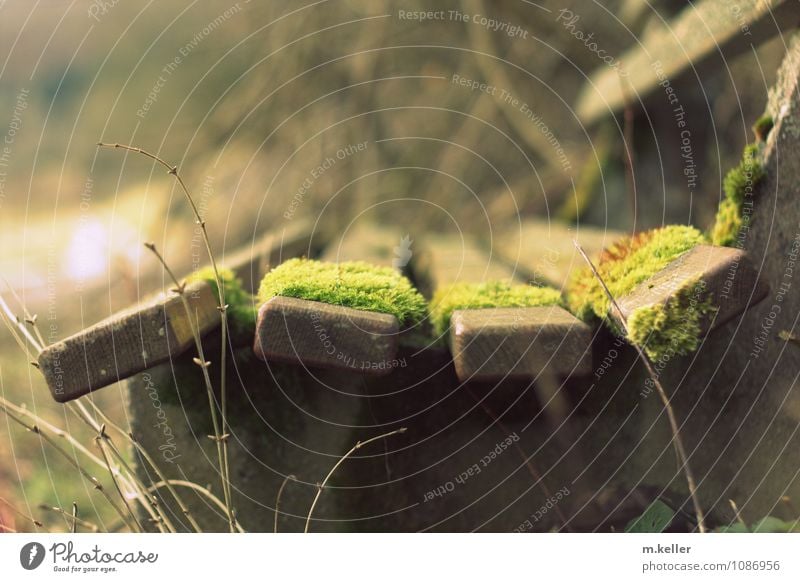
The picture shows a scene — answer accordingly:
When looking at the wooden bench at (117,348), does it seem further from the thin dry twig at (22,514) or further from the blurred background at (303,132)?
the blurred background at (303,132)

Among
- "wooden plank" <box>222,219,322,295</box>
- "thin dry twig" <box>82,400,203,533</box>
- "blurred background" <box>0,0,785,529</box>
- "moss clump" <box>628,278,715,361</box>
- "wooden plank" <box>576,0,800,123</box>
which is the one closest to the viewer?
"moss clump" <box>628,278,715,361</box>

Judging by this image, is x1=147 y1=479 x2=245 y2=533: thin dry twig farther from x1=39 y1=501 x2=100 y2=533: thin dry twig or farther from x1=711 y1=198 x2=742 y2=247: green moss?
x1=711 y1=198 x2=742 y2=247: green moss

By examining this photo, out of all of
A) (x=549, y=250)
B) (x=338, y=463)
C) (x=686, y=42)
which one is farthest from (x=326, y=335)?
(x=686, y=42)

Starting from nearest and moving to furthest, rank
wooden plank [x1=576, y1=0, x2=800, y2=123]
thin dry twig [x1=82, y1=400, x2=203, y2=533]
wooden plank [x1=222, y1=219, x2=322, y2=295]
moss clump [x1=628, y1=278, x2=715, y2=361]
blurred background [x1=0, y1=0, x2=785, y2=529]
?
moss clump [x1=628, y1=278, x2=715, y2=361], thin dry twig [x1=82, y1=400, x2=203, y2=533], wooden plank [x1=576, y1=0, x2=800, y2=123], wooden plank [x1=222, y1=219, x2=322, y2=295], blurred background [x1=0, y1=0, x2=785, y2=529]

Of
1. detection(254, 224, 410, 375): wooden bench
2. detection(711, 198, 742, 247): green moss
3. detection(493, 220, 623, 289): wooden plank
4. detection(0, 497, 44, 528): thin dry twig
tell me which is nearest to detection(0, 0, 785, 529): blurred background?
detection(493, 220, 623, 289): wooden plank

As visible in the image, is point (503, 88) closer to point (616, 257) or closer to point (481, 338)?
point (616, 257)

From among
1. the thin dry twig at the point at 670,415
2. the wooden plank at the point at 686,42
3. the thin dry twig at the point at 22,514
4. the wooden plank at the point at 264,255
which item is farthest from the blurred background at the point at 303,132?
the thin dry twig at the point at 670,415

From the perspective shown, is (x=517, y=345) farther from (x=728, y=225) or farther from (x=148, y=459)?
(x=148, y=459)
